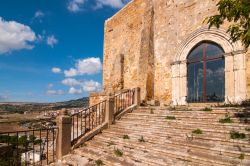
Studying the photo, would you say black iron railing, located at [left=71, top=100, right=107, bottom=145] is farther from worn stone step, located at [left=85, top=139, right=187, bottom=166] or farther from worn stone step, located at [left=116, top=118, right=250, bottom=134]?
worn stone step, located at [left=85, top=139, right=187, bottom=166]

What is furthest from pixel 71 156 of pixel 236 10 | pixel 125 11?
pixel 125 11

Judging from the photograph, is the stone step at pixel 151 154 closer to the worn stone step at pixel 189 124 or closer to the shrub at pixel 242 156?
the shrub at pixel 242 156

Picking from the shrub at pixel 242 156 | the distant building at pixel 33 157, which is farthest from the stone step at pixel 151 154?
the distant building at pixel 33 157

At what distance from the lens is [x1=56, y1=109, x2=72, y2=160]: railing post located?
7.86 m

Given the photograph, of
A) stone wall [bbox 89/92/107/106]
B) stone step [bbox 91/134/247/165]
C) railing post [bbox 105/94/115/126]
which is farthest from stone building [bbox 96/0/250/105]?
stone step [bbox 91/134/247/165]

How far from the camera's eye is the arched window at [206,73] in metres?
11.5

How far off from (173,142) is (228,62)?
556 centimetres

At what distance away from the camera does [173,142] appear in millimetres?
6805

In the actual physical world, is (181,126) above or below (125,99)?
below

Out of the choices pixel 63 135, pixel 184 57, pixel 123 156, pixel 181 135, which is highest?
pixel 184 57

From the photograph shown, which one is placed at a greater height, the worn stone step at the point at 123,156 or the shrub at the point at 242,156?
the shrub at the point at 242,156

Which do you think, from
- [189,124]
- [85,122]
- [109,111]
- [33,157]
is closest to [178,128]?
[189,124]

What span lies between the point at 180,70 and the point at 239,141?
280 inches

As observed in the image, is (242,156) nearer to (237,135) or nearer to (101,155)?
(237,135)
